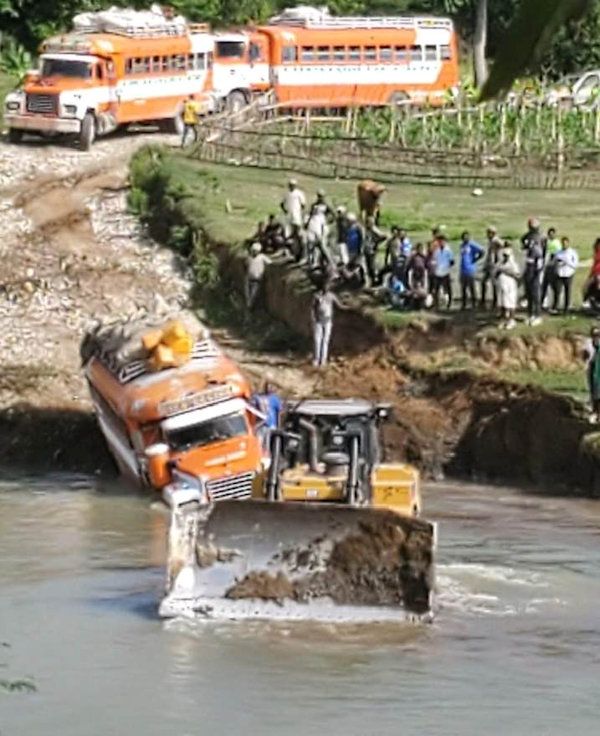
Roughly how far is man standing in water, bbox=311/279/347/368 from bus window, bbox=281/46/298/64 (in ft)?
74.7

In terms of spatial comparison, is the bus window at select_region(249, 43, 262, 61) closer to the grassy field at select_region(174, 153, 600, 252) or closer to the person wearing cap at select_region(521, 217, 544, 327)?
the grassy field at select_region(174, 153, 600, 252)

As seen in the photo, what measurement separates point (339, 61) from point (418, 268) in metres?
24.5

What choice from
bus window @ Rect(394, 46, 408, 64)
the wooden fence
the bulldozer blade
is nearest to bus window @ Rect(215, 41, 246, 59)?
the wooden fence

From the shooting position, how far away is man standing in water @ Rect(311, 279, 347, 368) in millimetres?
29406

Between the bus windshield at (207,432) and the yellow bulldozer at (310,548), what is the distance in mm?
5308

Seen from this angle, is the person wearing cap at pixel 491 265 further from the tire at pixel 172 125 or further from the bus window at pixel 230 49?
the bus window at pixel 230 49

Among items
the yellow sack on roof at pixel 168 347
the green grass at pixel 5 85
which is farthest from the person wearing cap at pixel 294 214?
the green grass at pixel 5 85

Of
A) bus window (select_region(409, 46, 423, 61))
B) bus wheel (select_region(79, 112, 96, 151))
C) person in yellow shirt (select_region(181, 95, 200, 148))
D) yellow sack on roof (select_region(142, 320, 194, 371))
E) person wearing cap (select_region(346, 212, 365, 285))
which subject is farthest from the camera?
bus window (select_region(409, 46, 423, 61))

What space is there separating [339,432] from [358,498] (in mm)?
1184

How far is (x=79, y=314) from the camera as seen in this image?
113 ft

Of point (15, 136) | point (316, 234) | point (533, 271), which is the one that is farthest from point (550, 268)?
point (15, 136)

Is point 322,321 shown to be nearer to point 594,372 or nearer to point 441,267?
point 441,267

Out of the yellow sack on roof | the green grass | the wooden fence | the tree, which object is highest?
the tree

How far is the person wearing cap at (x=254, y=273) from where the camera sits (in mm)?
33531
